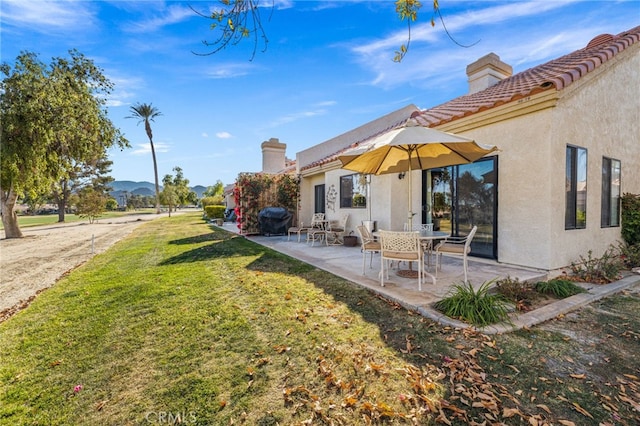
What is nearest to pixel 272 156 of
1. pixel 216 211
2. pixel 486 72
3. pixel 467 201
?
pixel 216 211

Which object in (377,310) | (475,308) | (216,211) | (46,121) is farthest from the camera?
(216,211)

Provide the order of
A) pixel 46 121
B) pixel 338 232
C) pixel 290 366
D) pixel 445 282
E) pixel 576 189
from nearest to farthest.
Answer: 1. pixel 290 366
2. pixel 445 282
3. pixel 576 189
4. pixel 338 232
5. pixel 46 121

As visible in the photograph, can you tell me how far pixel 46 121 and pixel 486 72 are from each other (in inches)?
753

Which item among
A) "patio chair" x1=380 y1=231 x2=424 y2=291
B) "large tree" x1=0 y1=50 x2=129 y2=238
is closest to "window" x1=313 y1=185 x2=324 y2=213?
"patio chair" x1=380 y1=231 x2=424 y2=291

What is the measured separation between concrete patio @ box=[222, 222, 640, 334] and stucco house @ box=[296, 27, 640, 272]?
0.61 meters

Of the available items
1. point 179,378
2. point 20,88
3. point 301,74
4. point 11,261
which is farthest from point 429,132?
point 20,88

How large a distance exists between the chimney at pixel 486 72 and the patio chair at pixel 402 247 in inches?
354

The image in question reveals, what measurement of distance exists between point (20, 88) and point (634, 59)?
2270 centimetres

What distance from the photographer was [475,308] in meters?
4.08

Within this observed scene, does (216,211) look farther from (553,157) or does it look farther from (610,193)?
(610,193)

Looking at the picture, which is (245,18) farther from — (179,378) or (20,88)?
(20,88)

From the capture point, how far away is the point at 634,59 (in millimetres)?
8102

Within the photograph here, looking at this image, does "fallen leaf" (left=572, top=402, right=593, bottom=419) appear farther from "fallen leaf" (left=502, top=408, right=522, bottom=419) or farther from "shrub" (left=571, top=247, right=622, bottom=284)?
"shrub" (left=571, top=247, right=622, bottom=284)

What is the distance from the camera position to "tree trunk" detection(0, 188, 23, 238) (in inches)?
623
